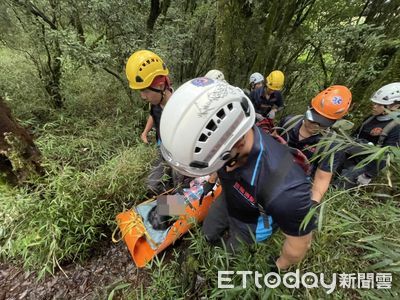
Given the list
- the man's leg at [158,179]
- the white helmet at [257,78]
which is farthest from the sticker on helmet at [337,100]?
the white helmet at [257,78]

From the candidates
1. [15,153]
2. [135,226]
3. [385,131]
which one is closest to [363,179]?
[385,131]

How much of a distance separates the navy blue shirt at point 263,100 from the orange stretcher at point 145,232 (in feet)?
13.3

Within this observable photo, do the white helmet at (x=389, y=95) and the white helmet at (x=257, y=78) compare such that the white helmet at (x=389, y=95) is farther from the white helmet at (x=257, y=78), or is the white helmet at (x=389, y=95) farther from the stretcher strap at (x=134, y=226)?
the stretcher strap at (x=134, y=226)

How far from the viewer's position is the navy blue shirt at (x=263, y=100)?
6.18m

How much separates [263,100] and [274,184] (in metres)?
5.12

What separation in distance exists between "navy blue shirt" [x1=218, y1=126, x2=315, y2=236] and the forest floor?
1.61 m

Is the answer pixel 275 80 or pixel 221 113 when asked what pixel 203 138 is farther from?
pixel 275 80

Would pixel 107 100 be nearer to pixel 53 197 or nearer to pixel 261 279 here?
pixel 53 197

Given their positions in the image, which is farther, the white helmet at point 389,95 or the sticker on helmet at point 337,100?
the white helmet at point 389,95

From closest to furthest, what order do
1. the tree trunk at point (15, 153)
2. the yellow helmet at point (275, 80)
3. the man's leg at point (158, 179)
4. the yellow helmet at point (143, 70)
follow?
the tree trunk at point (15, 153)
the yellow helmet at point (143, 70)
the man's leg at point (158, 179)
the yellow helmet at point (275, 80)

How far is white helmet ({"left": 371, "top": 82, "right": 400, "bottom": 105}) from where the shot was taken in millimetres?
3361

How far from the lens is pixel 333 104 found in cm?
267

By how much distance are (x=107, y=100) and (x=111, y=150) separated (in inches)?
72.9

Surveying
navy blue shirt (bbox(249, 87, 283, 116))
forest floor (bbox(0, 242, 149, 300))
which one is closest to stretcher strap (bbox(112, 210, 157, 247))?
forest floor (bbox(0, 242, 149, 300))
